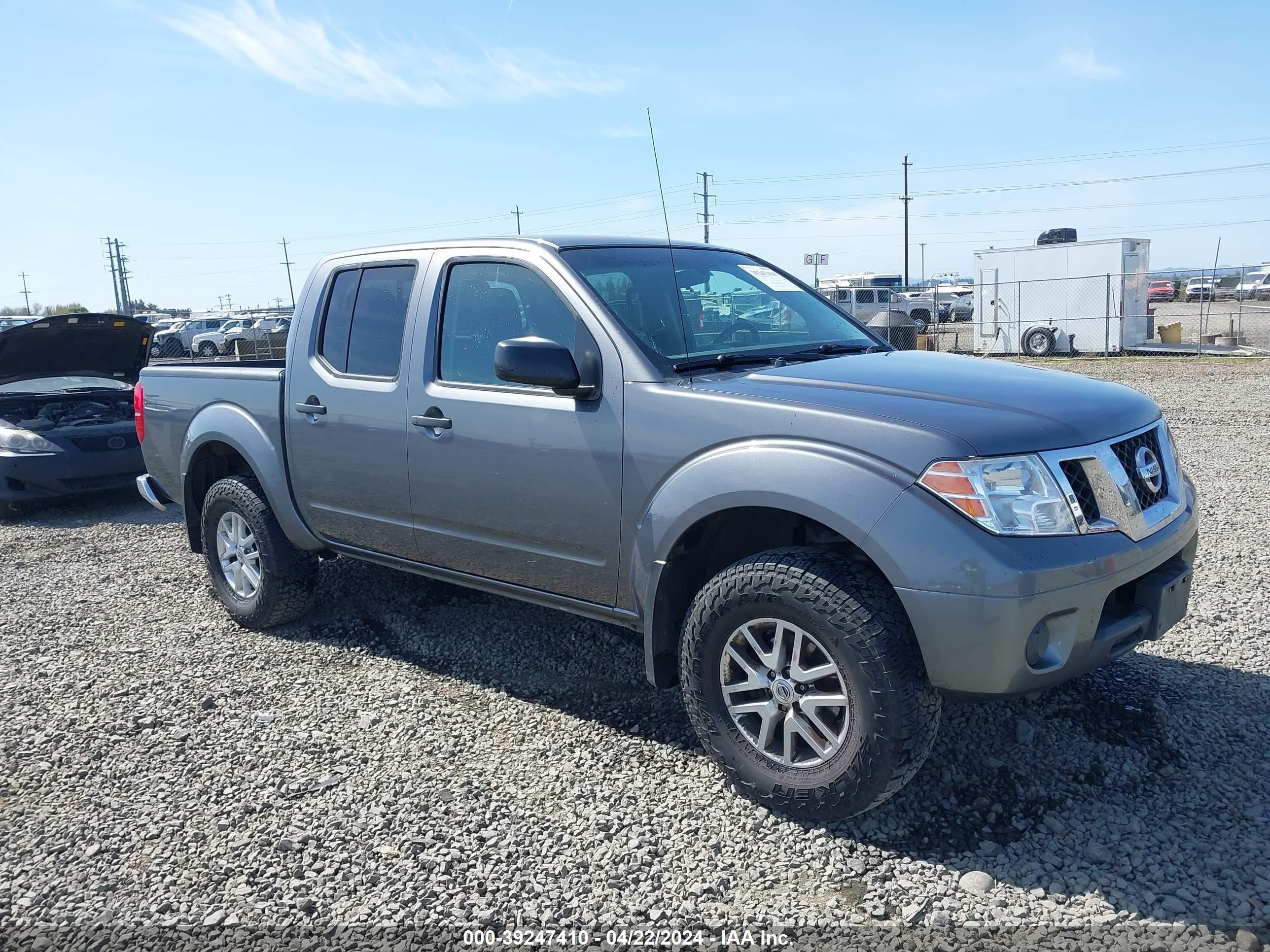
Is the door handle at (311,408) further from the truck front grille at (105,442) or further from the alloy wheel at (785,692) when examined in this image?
the truck front grille at (105,442)

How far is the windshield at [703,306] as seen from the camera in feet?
12.4

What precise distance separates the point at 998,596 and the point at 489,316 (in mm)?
2394

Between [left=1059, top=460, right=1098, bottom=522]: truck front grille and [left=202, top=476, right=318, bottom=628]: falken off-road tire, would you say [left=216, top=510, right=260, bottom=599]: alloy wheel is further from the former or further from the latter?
[left=1059, top=460, right=1098, bottom=522]: truck front grille

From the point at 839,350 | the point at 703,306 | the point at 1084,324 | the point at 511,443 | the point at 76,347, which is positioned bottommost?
the point at 1084,324

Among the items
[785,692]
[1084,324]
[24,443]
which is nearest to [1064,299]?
[1084,324]

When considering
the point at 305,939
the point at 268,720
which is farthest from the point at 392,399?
the point at 305,939

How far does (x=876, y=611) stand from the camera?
2.92 meters

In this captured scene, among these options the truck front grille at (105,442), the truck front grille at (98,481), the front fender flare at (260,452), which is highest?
the front fender flare at (260,452)

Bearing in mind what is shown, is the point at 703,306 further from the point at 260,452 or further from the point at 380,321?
the point at 260,452

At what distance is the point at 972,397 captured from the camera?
315 cm

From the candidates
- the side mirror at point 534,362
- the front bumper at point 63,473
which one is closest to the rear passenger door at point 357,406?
the side mirror at point 534,362

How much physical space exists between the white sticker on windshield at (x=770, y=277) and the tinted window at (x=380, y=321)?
1564 mm

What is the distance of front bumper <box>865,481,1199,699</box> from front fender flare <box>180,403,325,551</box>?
3.17 m

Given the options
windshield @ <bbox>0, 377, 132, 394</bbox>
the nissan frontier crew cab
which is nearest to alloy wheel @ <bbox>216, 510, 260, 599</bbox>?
the nissan frontier crew cab
